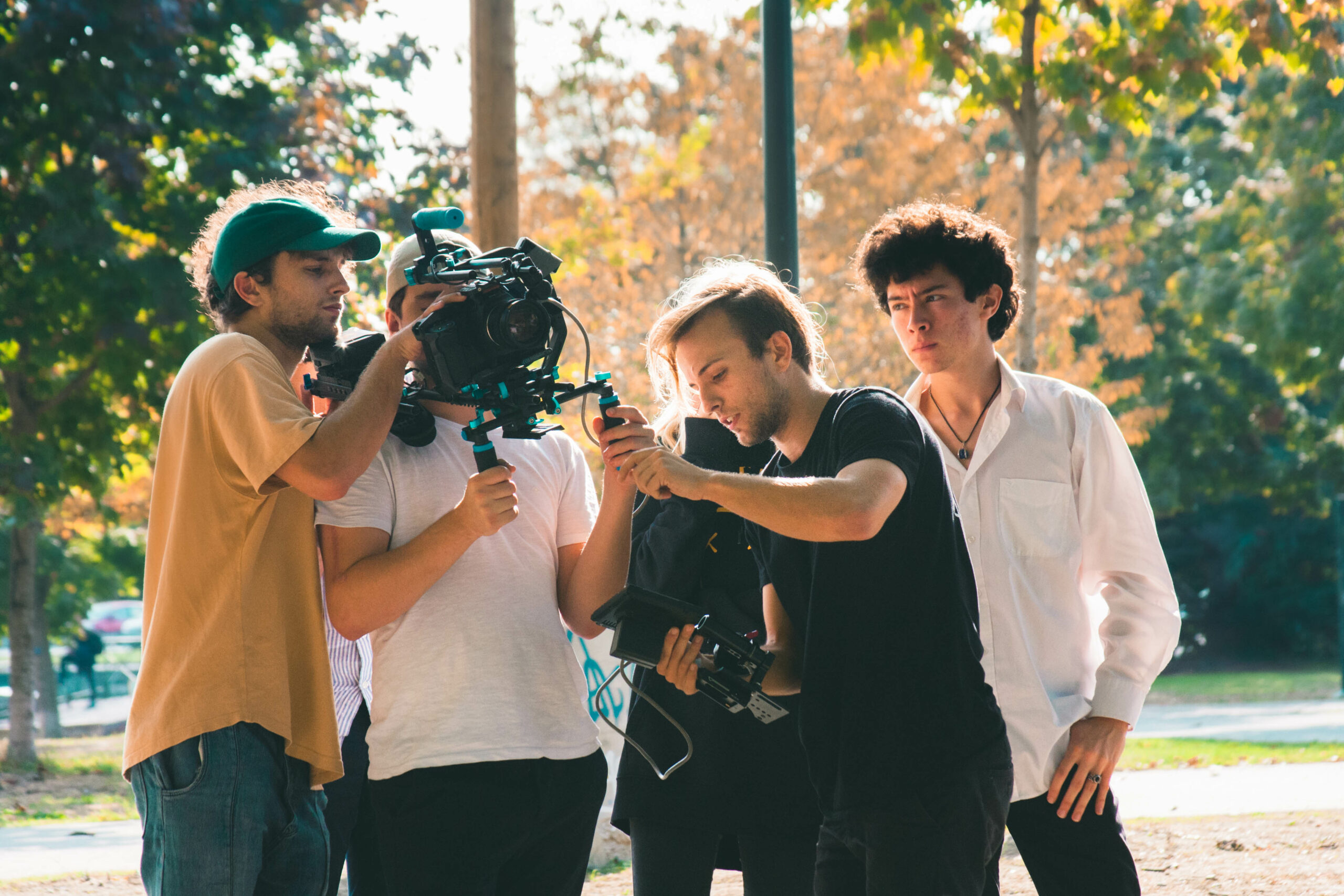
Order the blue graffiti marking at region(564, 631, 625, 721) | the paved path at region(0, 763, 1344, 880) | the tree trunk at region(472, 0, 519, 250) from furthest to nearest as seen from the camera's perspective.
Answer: the paved path at region(0, 763, 1344, 880)
the blue graffiti marking at region(564, 631, 625, 721)
the tree trunk at region(472, 0, 519, 250)

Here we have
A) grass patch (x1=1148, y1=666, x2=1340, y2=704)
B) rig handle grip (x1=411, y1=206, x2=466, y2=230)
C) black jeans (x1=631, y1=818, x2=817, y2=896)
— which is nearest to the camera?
rig handle grip (x1=411, y1=206, x2=466, y2=230)

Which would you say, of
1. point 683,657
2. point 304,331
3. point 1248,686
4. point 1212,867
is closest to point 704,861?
point 683,657

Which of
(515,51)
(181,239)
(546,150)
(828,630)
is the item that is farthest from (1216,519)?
(828,630)

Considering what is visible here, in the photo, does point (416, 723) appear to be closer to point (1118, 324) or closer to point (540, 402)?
point (540, 402)

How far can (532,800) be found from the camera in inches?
100

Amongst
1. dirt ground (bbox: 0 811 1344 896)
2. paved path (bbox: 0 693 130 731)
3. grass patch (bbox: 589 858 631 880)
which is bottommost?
paved path (bbox: 0 693 130 731)

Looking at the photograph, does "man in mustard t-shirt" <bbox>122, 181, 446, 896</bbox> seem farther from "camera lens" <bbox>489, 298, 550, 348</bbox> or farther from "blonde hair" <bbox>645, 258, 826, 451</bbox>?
"blonde hair" <bbox>645, 258, 826, 451</bbox>

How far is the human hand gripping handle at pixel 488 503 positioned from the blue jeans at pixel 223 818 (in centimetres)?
55

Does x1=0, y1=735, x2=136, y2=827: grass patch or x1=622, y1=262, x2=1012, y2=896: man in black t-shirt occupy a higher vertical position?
x1=622, y1=262, x2=1012, y2=896: man in black t-shirt

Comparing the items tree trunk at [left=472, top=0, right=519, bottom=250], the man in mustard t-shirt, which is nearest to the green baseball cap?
the man in mustard t-shirt

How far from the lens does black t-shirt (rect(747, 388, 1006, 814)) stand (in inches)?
89.8

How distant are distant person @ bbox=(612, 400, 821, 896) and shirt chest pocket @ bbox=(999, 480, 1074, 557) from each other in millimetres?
→ 638

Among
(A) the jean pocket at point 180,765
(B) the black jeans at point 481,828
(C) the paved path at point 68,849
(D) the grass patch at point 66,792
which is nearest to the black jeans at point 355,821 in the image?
(B) the black jeans at point 481,828

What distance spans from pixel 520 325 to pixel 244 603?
2.44ft
